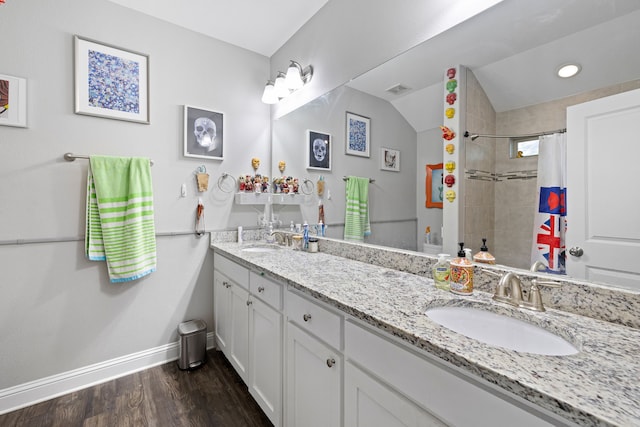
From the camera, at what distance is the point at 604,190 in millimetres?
839

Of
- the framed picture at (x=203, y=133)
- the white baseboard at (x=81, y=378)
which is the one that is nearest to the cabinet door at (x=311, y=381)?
the white baseboard at (x=81, y=378)

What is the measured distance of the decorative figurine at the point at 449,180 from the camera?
4.02ft

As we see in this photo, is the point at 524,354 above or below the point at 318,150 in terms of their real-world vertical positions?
below

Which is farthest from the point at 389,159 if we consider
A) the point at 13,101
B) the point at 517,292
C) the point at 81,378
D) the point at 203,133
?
the point at 81,378

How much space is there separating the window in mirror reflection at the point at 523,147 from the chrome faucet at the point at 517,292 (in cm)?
43

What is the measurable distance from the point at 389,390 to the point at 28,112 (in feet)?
7.92

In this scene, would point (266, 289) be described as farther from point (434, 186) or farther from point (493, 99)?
point (493, 99)

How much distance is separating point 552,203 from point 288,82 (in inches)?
75.7

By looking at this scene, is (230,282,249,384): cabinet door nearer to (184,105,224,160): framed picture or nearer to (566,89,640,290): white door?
(184,105,224,160): framed picture

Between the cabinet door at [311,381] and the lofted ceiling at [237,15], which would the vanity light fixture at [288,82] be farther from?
the cabinet door at [311,381]

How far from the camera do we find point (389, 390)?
0.79m

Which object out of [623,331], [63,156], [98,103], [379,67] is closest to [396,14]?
[379,67]

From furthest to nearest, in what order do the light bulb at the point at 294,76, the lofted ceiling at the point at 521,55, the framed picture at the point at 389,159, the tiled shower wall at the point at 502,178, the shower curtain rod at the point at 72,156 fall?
the light bulb at the point at 294,76, the shower curtain rod at the point at 72,156, the framed picture at the point at 389,159, the tiled shower wall at the point at 502,178, the lofted ceiling at the point at 521,55

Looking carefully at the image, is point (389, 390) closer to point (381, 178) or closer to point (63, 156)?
point (381, 178)
